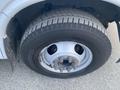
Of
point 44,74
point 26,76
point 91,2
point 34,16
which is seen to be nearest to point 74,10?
point 91,2

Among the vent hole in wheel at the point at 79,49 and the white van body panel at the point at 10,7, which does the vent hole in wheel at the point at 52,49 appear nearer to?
the vent hole in wheel at the point at 79,49

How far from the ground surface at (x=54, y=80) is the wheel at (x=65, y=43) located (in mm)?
152

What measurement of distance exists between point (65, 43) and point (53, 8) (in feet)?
0.85

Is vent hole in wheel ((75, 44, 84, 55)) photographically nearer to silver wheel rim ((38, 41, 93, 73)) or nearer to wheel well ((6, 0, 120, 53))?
silver wheel rim ((38, 41, 93, 73))

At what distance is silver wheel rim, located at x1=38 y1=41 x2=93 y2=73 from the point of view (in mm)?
1746

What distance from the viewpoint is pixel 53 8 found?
1668 mm

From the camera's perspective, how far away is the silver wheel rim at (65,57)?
5.73ft

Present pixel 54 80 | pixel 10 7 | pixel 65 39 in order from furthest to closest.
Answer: pixel 54 80, pixel 65 39, pixel 10 7

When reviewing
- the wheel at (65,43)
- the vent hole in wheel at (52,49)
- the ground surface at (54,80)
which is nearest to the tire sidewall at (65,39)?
the wheel at (65,43)

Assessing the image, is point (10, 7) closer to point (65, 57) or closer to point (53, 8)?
point (53, 8)

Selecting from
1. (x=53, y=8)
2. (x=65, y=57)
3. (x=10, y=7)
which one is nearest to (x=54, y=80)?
(x=65, y=57)

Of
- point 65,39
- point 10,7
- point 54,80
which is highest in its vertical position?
point 10,7

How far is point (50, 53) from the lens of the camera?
1.84 meters

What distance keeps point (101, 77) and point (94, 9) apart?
66cm
